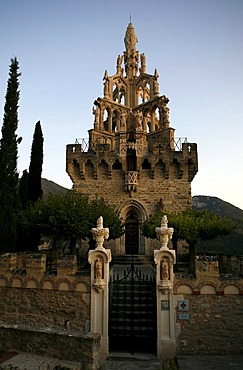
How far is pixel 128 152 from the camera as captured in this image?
2078 centimetres

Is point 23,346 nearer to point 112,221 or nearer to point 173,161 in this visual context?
point 112,221

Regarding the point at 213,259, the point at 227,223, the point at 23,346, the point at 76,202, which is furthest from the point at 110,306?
the point at 227,223

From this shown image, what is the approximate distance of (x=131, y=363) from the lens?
27.1 ft

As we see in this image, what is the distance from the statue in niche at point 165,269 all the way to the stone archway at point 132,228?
10.8 m

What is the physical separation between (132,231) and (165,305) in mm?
11951

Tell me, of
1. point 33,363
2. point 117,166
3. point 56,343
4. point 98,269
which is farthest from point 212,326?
point 117,166

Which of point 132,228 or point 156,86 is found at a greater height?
point 156,86

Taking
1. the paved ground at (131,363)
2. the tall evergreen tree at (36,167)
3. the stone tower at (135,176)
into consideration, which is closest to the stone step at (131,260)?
the stone tower at (135,176)

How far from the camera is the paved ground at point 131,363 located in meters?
6.79

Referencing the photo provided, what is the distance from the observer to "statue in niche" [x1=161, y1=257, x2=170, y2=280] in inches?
361

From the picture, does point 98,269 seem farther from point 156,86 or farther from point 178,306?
point 156,86

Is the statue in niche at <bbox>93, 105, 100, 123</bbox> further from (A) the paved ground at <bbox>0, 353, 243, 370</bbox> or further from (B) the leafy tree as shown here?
(A) the paved ground at <bbox>0, 353, 243, 370</bbox>

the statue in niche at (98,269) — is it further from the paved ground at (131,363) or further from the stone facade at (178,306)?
the paved ground at (131,363)

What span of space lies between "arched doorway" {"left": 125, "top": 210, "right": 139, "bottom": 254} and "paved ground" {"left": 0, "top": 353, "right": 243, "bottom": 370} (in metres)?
12.2
